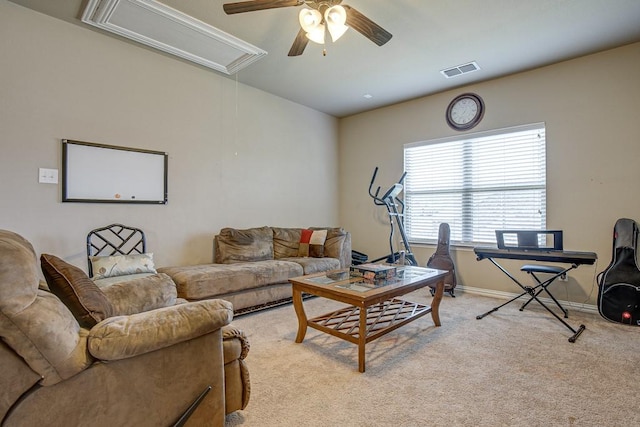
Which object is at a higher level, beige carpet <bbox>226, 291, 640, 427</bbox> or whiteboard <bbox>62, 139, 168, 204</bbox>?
whiteboard <bbox>62, 139, 168, 204</bbox>

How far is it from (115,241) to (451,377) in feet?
10.5

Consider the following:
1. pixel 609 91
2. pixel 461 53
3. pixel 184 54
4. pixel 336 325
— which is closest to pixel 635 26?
pixel 609 91

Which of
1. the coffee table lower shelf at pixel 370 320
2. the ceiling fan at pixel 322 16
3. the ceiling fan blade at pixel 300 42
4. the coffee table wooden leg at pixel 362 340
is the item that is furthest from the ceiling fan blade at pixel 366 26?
the coffee table lower shelf at pixel 370 320

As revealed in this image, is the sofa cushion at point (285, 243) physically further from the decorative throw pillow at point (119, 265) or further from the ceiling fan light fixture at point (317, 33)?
the ceiling fan light fixture at point (317, 33)

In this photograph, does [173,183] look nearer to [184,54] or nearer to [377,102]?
[184,54]

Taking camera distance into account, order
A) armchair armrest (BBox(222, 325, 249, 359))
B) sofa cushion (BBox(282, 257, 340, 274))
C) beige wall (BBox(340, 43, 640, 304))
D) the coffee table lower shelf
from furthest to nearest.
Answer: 1. sofa cushion (BBox(282, 257, 340, 274))
2. beige wall (BBox(340, 43, 640, 304))
3. the coffee table lower shelf
4. armchair armrest (BBox(222, 325, 249, 359))

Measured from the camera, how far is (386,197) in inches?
181

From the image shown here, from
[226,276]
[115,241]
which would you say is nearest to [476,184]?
[226,276]

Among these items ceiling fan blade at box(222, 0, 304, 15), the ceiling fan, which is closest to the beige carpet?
the ceiling fan

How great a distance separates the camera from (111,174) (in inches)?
127

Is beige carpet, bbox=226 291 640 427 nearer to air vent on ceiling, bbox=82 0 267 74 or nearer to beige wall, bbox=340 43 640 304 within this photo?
beige wall, bbox=340 43 640 304

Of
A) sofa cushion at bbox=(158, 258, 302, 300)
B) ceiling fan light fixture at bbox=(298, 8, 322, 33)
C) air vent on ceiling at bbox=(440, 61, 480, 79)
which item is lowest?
sofa cushion at bbox=(158, 258, 302, 300)

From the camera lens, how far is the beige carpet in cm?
169

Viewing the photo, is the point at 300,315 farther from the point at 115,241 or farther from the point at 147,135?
the point at 147,135
